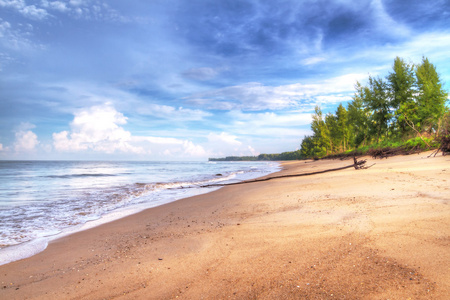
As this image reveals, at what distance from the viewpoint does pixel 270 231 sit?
4.04m

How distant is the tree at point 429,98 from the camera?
89.8 feet

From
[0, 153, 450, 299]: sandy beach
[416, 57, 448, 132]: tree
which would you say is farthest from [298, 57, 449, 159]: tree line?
[0, 153, 450, 299]: sandy beach

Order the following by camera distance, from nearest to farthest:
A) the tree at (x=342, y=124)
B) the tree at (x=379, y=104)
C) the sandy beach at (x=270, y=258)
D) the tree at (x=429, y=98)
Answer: the sandy beach at (x=270, y=258) < the tree at (x=429, y=98) < the tree at (x=379, y=104) < the tree at (x=342, y=124)

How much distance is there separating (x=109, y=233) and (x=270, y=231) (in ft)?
12.6

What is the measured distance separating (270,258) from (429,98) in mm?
35962

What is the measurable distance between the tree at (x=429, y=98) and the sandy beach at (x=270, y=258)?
98.4 ft

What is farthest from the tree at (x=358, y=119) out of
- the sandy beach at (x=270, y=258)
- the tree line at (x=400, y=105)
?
the sandy beach at (x=270, y=258)

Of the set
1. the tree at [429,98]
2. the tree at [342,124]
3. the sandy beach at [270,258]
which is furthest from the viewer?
the tree at [342,124]

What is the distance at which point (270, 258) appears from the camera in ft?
9.82

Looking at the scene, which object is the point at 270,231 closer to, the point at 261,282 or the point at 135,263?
the point at 261,282

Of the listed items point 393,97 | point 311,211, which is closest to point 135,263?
point 311,211

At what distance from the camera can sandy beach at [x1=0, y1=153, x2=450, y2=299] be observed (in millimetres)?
2299

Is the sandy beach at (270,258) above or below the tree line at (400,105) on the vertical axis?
below

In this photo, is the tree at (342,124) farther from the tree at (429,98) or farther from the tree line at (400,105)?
the tree at (429,98)
